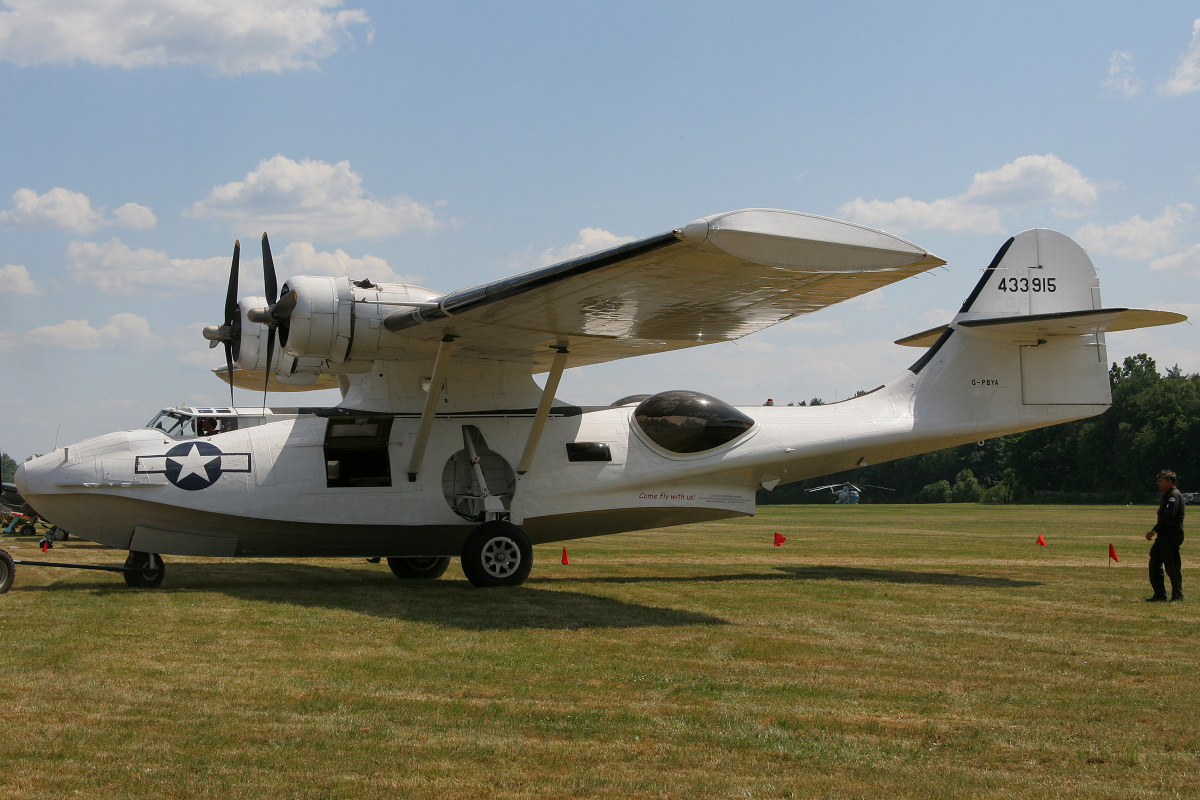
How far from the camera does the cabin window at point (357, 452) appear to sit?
1392cm

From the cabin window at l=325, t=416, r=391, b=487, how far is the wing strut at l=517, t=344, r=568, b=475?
6.39 feet

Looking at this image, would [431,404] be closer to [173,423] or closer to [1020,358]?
[173,423]

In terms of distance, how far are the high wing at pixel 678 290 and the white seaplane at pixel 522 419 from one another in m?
0.05

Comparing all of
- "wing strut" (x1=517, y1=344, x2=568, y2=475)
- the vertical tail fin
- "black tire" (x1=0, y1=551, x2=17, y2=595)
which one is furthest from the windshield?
the vertical tail fin

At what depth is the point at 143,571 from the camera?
13.2m

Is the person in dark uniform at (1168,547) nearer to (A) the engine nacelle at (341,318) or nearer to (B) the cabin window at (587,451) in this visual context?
(B) the cabin window at (587,451)

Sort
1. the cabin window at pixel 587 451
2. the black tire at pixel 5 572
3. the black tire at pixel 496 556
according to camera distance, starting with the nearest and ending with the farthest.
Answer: the black tire at pixel 5 572
the black tire at pixel 496 556
the cabin window at pixel 587 451

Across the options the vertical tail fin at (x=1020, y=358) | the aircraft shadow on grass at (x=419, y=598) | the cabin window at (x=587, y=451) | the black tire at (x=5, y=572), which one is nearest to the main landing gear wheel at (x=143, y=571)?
the aircraft shadow on grass at (x=419, y=598)

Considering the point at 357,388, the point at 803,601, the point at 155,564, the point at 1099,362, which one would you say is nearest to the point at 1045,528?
the point at 1099,362

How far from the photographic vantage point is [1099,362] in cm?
1591

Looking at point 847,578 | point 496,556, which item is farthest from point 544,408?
point 847,578

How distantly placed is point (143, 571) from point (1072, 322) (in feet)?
45.2

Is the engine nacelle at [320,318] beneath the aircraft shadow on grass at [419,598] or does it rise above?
above

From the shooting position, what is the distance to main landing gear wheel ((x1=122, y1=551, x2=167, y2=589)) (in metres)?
13.2
